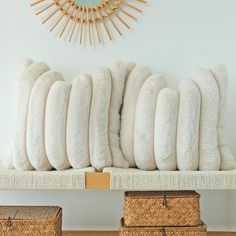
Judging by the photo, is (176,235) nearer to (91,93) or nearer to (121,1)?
(91,93)

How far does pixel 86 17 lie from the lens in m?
2.22

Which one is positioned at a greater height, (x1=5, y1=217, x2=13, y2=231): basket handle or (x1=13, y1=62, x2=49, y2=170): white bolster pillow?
(x1=13, y1=62, x2=49, y2=170): white bolster pillow

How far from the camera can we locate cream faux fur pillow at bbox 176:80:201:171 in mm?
1920

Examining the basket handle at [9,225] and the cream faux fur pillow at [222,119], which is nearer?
the basket handle at [9,225]

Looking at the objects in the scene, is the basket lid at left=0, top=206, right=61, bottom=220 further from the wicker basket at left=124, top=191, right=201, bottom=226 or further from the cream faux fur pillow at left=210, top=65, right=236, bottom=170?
the cream faux fur pillow at left=210, top=65, right=236, bottom=170

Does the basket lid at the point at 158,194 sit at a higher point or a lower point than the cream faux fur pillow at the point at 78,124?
lower

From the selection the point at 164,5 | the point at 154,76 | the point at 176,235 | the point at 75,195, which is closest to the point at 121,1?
the point at 164,5

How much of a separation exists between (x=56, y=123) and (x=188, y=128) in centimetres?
50

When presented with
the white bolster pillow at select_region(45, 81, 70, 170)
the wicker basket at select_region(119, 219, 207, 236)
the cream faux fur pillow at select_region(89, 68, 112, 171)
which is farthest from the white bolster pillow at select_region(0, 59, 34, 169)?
the wicker basket at select_region(119, 219, 207, 236)

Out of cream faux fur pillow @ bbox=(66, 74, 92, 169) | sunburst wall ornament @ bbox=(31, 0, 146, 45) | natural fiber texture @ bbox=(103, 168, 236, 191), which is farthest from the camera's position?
sunburst wall ornament @ bbox=(31, 0, 146, 45)

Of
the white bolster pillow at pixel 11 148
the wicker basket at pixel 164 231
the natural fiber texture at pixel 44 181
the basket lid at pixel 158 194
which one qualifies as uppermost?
the white bolster pillow at pixel 11 148

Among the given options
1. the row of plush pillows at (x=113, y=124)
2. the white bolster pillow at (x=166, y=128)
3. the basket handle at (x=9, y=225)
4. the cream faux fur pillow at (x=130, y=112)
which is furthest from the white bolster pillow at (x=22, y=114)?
the white bolster pillow at (x=166, y=128)

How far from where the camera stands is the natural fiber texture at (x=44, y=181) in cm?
184

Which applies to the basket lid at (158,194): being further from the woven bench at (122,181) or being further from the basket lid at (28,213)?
the basket lid at (28,213)
